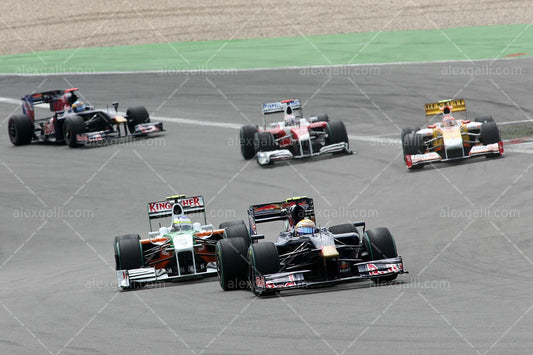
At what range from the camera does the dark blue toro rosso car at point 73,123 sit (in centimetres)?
3438

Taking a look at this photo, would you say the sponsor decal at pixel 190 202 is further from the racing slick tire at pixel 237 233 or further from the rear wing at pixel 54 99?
the rear wing at pixel 54 99

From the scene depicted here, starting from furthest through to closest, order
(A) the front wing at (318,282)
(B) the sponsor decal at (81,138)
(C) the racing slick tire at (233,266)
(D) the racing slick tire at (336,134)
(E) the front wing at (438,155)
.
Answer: (B) the sponsor decal at (81,138) < (D) the racing slick tire at (336,134) < (E) the front wing at (438,155) < (C) the racing slick tire at (233,266) < (A) the front wing at (318,282)

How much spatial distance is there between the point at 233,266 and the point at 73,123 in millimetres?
19668

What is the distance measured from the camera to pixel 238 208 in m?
24.6

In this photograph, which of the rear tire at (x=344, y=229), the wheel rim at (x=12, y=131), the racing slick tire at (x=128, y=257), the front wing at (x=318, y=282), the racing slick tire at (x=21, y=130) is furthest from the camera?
the wheel rim at (x=12, y=131)

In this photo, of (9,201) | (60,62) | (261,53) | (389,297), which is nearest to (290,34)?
(261,53)

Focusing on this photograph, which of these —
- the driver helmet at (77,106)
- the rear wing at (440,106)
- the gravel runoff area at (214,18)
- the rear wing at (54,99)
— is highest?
the gravel runoff area at (214,18)

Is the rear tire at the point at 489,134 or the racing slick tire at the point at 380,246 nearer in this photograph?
the racing slick tire at the point at 380,246

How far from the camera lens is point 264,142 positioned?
2922 centimetres

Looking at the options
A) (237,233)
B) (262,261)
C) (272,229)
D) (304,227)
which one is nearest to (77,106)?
(272,229)

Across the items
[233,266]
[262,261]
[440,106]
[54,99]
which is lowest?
[233,266]

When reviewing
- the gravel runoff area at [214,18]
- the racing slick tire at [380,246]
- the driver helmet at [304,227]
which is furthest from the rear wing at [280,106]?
the gravel runoff area at [214,18]

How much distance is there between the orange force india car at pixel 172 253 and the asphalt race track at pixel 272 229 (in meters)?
0.47

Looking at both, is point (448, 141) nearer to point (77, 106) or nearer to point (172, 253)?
point (172, 253)
